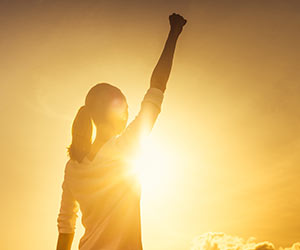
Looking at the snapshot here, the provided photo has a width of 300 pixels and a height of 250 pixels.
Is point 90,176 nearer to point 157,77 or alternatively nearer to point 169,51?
point 157,77

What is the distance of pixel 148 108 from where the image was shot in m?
3.32

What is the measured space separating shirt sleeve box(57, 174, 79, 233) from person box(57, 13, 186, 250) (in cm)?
33

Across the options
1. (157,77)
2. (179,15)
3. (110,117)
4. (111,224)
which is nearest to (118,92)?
(110,117)

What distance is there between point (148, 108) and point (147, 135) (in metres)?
0.29

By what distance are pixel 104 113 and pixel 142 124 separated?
728 millimetres

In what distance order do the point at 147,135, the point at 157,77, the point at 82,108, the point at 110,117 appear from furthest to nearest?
the point at 82,108, the point at 110,117, the point at 157,77, the point at 147,135

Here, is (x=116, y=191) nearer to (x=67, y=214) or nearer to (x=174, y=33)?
(x=67, y=214)

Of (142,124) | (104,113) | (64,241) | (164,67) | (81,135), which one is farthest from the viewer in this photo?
(64,241)

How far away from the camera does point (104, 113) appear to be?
3785mm

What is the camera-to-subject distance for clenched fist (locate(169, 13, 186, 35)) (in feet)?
12.1

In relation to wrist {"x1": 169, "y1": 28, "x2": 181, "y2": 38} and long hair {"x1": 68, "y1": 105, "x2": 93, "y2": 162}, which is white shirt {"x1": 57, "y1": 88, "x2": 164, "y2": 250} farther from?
wrist {"x1": 169, "y1": 28, "x2": 181, "y2": 38}

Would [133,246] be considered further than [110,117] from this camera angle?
No

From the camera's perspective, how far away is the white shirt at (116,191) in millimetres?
3285

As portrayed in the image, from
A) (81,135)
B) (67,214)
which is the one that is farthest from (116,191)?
(67,214)
